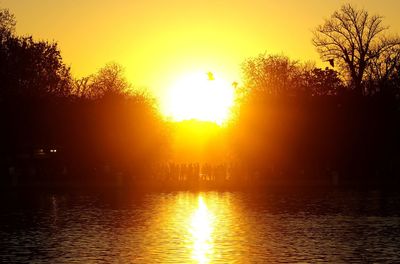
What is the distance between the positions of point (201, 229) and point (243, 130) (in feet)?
147

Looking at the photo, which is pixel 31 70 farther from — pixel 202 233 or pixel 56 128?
pixel 202 233

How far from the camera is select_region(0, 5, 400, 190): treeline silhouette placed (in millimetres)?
60312

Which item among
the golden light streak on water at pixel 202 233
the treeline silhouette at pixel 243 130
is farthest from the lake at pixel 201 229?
the treeline silhouette at pixel 243 130

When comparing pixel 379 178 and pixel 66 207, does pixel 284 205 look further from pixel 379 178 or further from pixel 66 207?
pixel 379 178

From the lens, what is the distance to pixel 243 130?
6906 cm

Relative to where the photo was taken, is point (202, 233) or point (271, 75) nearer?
point (202, 233)

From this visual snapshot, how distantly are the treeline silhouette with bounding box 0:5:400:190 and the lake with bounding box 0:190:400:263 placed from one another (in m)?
19.8

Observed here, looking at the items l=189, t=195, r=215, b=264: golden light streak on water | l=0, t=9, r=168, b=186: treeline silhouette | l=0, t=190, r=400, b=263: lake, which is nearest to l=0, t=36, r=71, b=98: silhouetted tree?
l=0, t=9, r=168, b=186: treeline silhouette

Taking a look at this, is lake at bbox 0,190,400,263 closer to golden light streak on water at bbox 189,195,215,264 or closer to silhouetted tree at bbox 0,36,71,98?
golden light streak on water at bbox 189,195,215,264

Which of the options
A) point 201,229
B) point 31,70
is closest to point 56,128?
point 31,70

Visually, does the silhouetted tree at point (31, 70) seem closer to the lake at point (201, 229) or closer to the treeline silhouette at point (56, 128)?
the treeline silhouette at point (56, 128)

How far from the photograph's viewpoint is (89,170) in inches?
2468

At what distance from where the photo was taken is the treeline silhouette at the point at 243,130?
60312 millimetres

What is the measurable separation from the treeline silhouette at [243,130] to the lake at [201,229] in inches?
781
